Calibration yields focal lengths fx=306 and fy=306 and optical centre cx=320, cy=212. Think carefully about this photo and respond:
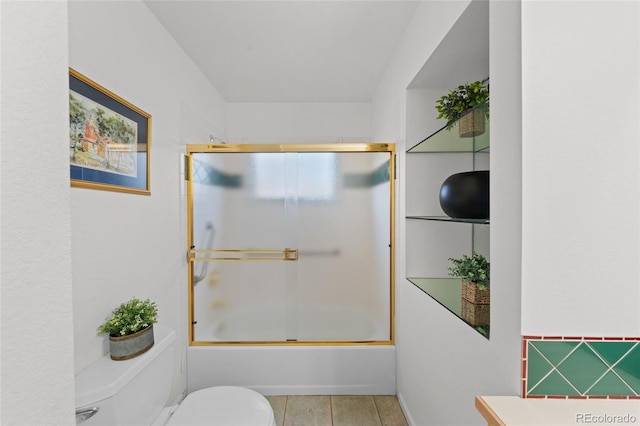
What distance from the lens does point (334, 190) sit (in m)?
2.20

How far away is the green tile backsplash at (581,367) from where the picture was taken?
81 cm

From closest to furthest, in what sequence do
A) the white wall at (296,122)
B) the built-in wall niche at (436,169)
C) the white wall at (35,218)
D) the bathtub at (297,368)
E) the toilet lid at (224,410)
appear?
the white wall at (35,218) → the toilet lid at (224,410) → the built-in wall niche at (436,169) → the bathtub at (297,368) → the white wall at (296,122)

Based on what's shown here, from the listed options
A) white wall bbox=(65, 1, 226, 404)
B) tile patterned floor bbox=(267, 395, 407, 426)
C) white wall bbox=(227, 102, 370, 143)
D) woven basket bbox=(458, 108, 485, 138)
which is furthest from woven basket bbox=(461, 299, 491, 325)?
white wall bbox=(227, 102, 370, 143)

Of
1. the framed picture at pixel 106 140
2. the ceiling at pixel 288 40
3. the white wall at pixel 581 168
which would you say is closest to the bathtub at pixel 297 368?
the framed picture at pixel 106 140

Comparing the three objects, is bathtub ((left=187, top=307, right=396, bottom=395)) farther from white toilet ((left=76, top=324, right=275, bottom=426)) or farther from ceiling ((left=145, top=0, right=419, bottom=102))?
ceiling ((left=145, top=0, right=419, bottom=102))

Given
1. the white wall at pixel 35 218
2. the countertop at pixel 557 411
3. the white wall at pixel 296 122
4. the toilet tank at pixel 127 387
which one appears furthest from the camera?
the white wall at pixel 296 122

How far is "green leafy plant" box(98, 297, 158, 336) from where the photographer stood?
4.11ft

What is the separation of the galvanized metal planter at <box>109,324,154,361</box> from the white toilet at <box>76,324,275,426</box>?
2 centimetres

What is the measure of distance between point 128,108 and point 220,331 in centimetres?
156

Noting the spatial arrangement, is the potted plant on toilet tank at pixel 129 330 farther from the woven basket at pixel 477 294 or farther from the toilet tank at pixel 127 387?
the woven basket at pixel 477 294

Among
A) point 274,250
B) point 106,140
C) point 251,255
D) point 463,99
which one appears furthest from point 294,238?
point 463,99

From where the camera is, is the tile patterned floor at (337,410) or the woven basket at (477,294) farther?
the tile patterned floor at (337,410)

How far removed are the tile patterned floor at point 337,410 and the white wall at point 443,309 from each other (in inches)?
5.3

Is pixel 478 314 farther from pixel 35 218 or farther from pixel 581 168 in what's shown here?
pixel 35 218
